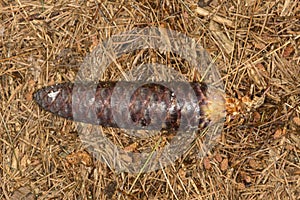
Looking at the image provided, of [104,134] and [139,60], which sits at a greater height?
[139,60]

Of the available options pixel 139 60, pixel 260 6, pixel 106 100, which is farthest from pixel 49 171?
pixel 260 6

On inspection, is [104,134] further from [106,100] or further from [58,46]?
[58,46]

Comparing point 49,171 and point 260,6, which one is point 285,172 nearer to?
point 260,6

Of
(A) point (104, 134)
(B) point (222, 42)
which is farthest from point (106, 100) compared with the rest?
(B) point (222, 42)

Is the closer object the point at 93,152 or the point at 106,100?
the point at 106,100

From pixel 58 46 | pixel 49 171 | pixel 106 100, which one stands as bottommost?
pixel 49 171

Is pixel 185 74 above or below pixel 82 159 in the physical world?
above
